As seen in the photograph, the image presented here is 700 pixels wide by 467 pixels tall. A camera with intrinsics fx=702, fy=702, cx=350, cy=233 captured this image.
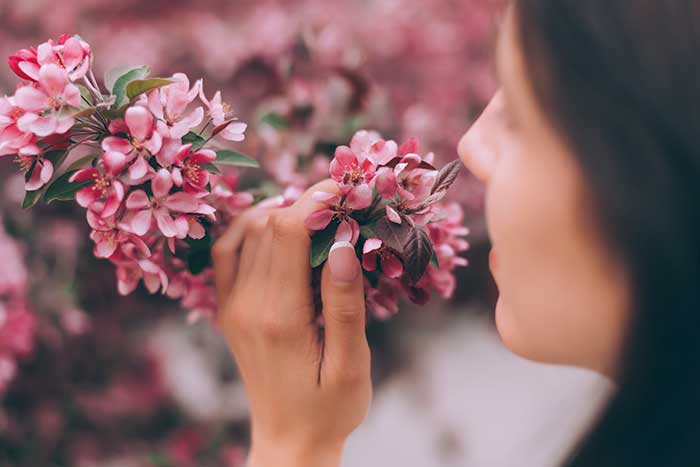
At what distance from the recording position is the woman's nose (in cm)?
66

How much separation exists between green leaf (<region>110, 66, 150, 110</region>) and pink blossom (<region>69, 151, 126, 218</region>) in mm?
60

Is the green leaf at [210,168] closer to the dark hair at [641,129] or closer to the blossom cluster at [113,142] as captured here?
the blossom cluster at [113,142]

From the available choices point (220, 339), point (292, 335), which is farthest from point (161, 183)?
point (220, 339)

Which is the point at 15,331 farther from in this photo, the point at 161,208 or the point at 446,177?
the point at 446,177

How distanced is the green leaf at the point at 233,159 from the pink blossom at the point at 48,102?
0.17 m

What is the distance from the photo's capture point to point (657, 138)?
1.69 ft

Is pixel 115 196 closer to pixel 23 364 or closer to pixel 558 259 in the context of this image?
pixel 558 259

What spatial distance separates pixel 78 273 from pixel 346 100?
30.5 inches

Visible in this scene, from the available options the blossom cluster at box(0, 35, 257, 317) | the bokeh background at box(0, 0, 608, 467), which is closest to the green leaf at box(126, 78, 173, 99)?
the blossom cluster at box(0, 35, 257, 317)

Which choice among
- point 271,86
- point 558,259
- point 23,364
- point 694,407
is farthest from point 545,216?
point 23,364

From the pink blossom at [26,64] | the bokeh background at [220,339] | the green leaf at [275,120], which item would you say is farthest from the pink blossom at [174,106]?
the green leaf at [275,120]

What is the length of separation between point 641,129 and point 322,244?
34 cm

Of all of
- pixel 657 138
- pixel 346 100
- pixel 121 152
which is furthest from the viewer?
pixel 346 100

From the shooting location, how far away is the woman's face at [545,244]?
0.56m
